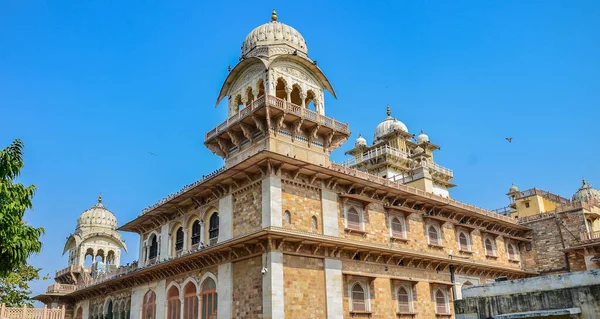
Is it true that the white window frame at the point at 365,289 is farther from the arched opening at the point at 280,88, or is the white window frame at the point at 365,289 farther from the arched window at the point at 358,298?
the arched opening at the point at 280,88

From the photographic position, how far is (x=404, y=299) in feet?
82.7

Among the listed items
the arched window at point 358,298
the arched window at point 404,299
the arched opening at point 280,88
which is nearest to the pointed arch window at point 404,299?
the arched window at point 404,299

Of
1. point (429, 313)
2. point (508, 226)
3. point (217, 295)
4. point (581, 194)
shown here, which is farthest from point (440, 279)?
point (581, 194)

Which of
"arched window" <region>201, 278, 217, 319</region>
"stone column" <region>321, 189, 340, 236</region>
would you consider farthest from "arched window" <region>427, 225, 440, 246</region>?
"arched window" <region>201, 278, 217, 319</region>

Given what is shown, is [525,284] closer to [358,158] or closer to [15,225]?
[15,225]

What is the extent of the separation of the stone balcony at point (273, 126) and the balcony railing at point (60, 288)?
19.3 metres

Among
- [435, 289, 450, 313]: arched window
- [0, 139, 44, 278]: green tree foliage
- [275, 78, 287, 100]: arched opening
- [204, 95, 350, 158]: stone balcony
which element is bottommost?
[435, 289, 450, 313]: arched window

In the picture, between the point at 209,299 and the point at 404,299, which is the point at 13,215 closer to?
the point at 209,299

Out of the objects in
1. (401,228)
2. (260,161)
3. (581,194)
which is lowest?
(401,228)

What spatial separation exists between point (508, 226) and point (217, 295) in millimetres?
20512

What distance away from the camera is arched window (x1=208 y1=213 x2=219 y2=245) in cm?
2425

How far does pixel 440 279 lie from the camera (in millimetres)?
27469

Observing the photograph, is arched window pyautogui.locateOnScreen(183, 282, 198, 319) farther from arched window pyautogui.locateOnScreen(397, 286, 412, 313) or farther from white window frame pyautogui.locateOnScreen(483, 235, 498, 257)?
white window frame pyautogui.locateOnScreen(483, 235, 498, 257)

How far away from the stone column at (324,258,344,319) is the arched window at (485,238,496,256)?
44.4 feet
